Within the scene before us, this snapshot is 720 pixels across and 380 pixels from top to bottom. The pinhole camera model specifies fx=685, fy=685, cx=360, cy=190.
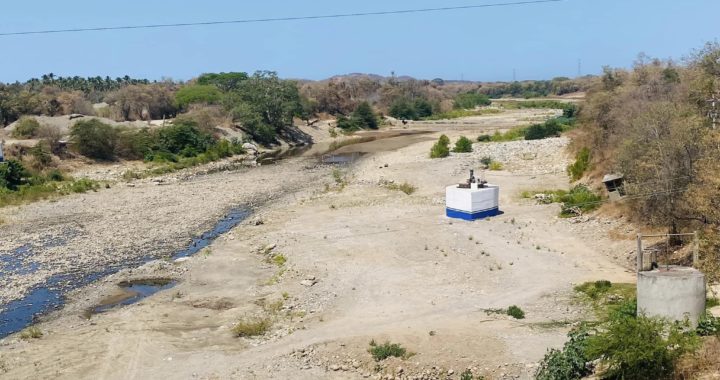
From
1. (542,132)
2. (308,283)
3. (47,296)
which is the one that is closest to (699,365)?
(308,283)

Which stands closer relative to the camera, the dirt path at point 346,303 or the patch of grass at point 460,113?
the dirt path at point 346,303

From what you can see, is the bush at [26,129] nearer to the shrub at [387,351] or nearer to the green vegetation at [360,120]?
the green vegetation at [360,120]

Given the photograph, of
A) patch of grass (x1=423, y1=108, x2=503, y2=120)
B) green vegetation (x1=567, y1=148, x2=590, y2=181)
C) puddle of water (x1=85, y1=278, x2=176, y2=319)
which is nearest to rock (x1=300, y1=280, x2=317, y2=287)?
puddle of water (x1=85, y1=278, x2=176, y2=319)

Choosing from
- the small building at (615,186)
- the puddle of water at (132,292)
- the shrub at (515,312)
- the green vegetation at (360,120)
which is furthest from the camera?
the green vegetation at (360,120)

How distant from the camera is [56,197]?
41.8m

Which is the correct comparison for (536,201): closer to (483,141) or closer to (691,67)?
(691,67)

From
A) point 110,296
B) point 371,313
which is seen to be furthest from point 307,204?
→ point 371,313

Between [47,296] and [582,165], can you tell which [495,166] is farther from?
[47,296]

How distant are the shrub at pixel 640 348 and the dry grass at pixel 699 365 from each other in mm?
133

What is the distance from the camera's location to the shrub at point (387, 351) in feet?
52.3

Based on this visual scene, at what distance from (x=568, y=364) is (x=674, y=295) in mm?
2881

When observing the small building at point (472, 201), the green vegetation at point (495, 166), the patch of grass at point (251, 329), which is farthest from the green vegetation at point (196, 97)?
the patch of grass at point (251, 329)

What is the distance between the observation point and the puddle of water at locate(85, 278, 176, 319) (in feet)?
71.0

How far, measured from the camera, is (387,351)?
16.0m
